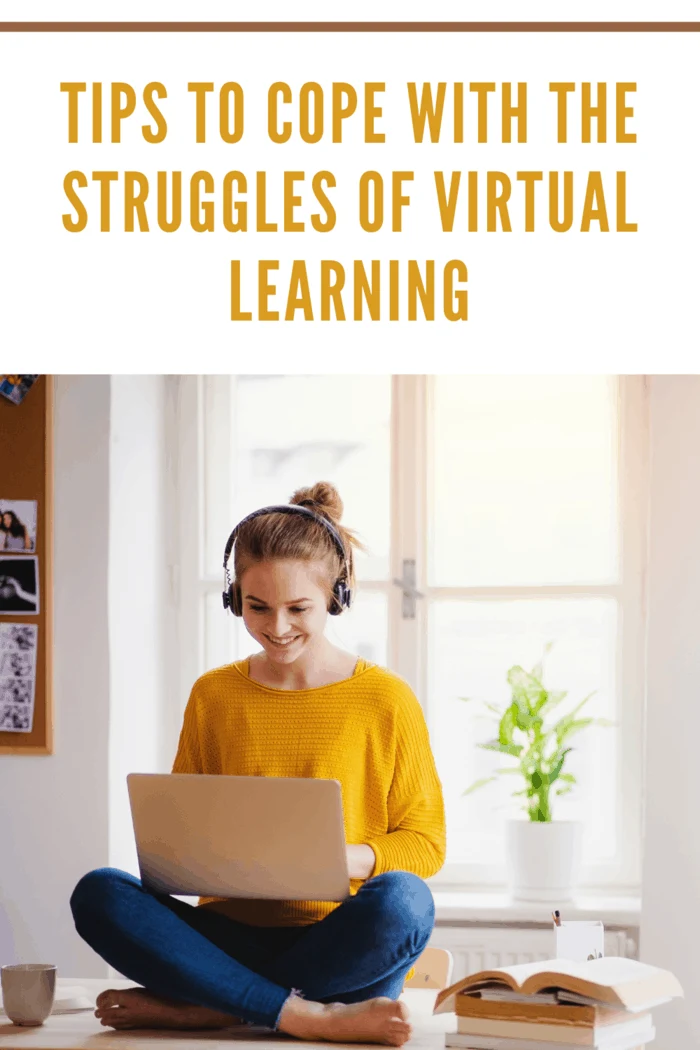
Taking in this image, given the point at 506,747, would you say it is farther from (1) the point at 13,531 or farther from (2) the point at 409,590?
(1) the point at 13,531

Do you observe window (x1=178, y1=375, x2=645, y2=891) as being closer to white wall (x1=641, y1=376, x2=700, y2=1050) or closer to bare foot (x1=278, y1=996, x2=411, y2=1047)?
white wall (x1=641, y1=376, x2=700, y2=1050)

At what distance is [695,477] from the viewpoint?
2.75 m

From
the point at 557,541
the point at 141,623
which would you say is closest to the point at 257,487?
the point at 141,623

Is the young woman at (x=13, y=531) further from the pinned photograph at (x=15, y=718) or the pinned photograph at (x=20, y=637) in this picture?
the pinned photograph at (x=15, y=718)

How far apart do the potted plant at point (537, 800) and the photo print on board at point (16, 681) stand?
A: 103cm

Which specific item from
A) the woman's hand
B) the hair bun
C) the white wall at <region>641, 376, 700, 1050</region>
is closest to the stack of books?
the woman's hand

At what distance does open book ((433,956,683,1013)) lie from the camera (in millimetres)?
1590

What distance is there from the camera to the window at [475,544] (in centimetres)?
315

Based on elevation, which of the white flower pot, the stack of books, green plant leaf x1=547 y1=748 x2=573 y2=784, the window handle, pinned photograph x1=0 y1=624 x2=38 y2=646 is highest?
the window handle

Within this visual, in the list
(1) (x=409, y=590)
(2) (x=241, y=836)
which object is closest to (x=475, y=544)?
(1) (x=409, y=590)

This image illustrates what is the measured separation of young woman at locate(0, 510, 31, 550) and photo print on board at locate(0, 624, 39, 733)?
7.2 inches

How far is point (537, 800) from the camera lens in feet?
9.99

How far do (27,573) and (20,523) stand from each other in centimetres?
11

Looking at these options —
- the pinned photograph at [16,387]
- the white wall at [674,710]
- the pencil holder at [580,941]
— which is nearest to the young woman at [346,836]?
the pencil holder at [580,941]
